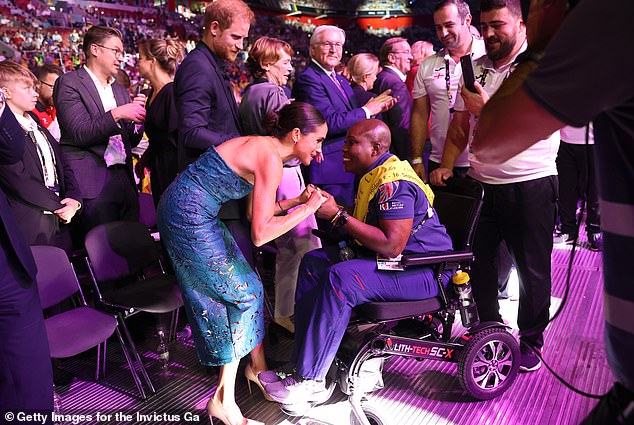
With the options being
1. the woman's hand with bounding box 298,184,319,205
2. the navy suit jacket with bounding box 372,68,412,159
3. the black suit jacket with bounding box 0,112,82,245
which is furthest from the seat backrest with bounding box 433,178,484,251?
the black suit jacket with bounding box 0,112,82,245

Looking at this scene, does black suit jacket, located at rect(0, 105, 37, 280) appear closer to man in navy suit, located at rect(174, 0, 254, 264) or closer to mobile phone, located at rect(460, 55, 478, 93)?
man in navy suit, located at rect(174, 0, 254, 264)

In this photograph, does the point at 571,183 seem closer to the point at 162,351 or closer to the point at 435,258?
the point at 435,258

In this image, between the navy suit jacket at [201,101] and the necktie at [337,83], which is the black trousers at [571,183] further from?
the navy suit jacket at [201,101]

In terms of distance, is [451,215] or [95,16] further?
[95,16]

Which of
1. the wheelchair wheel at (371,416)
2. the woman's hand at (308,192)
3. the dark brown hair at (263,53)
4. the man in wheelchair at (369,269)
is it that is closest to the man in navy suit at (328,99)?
the dark brown hair at (263,53)

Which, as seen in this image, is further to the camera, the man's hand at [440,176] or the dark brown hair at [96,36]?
the dark brown hair at [96,36]

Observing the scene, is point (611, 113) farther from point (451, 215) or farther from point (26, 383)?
point (26, 383)

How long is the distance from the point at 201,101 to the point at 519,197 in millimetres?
1634

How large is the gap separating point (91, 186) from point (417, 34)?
15841mm

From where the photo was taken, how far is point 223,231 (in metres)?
2.30

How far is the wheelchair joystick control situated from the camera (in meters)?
2.22

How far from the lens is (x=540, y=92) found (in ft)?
2.47

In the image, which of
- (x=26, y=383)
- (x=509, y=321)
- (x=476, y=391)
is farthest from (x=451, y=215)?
(x=26, y=383)

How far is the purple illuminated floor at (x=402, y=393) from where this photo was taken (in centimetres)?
229
